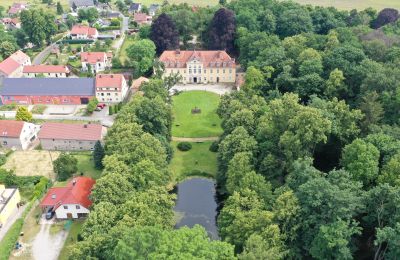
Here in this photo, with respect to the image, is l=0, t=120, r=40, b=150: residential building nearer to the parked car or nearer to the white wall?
the parked car

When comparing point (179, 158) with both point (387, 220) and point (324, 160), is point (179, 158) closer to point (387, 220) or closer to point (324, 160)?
point (324, 160)

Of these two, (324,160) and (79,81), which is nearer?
(324,160)

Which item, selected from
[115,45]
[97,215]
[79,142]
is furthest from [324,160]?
[115,45]

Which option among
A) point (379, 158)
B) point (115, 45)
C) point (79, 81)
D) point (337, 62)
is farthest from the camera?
point (115, 45)

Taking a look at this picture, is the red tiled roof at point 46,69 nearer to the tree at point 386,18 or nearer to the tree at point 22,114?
the tree at point 22,114

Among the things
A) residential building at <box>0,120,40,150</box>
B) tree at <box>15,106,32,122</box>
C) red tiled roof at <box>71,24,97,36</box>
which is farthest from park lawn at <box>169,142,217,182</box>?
red tiled roof at <box>71,24,97,36</box>

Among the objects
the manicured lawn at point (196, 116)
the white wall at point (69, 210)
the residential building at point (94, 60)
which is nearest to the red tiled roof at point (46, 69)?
the residential building at point (94, 60)

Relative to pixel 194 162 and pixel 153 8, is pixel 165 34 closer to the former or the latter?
pixel 153 8
